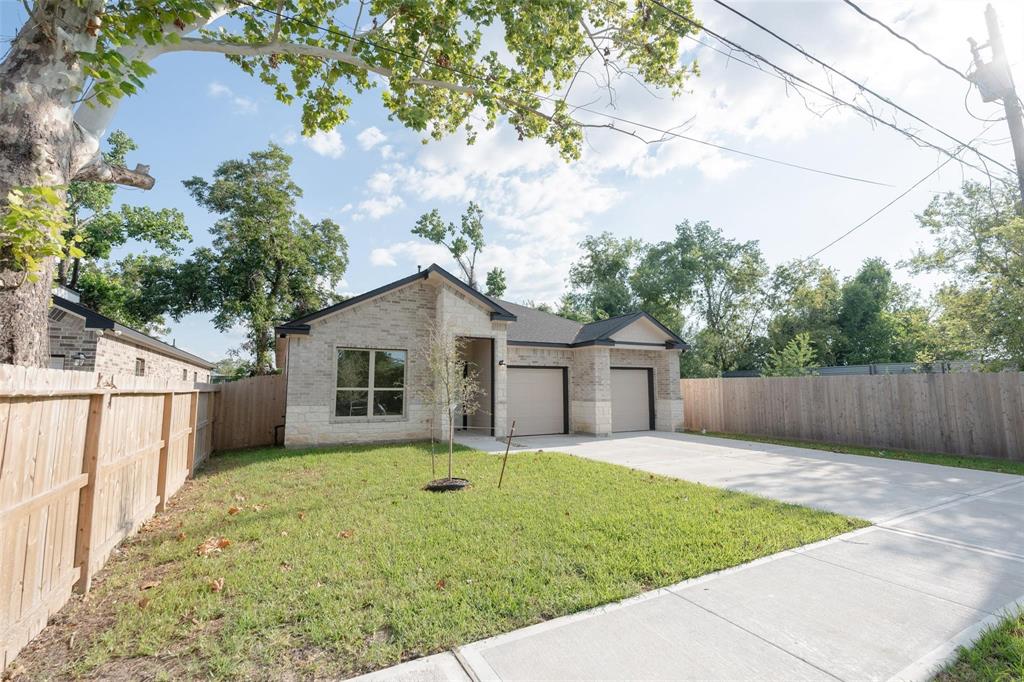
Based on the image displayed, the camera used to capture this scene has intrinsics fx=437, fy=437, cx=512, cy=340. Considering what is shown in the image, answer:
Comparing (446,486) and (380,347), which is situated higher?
(380,347)

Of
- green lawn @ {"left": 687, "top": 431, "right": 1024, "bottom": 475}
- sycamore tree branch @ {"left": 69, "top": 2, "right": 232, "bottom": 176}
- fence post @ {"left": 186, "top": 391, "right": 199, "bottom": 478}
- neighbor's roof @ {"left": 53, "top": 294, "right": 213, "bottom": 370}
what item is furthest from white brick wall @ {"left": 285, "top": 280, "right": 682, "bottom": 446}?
sycamore tree branch @ {"left": 69, "top": 2, "right": 232, "bottom": 176}

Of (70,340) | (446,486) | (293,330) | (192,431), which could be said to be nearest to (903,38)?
(446,486)

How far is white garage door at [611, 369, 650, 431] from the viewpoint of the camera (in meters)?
16.5

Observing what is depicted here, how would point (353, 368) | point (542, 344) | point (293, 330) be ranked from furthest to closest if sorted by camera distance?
point (542, 344) < point (353, 368) < point (293, 330)

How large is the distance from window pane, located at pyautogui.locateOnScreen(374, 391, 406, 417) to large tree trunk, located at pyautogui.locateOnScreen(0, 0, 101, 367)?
866cm

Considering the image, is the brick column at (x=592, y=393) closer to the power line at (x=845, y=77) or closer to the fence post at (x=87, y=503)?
the power line at (x=845, y=77)

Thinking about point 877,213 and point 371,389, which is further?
point 371,389

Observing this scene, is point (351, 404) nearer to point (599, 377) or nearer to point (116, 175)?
point (599, 377)

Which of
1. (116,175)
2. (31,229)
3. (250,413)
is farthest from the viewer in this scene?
(250,413)

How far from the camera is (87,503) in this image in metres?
3.49

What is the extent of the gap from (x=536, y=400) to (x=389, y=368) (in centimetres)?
529

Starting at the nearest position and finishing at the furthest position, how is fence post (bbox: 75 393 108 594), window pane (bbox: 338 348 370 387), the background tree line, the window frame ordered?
fence post (bbox: 75 393 108 594) → the window frame → window pane (bbox: 338 348 370 387) → the background tree line

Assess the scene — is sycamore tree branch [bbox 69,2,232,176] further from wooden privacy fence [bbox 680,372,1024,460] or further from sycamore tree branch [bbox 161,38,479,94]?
wooden privacy fence [bbox 680,372,1024,460]

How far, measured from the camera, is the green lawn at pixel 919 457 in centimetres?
894
